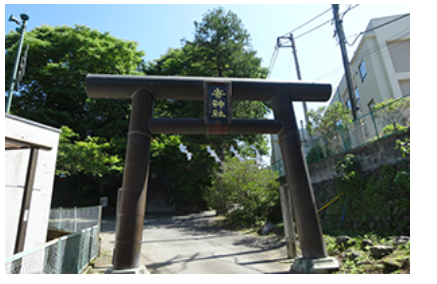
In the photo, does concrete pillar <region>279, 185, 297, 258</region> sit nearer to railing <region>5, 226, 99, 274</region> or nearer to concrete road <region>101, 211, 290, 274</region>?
concrete road <region>101, 211, 290, 274</region>

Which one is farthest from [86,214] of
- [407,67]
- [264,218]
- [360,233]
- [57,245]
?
[407,67]

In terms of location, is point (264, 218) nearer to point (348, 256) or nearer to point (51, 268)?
point (348, 256)

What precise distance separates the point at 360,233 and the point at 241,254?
13.1ft

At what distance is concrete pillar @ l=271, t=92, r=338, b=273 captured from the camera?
535cm

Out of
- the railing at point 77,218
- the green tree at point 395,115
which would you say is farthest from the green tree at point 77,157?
the green tree at point 395,115

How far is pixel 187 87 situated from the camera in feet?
21.1

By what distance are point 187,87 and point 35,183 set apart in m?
5.71

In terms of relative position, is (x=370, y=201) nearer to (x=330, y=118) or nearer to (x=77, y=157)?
(x=330, y=118)

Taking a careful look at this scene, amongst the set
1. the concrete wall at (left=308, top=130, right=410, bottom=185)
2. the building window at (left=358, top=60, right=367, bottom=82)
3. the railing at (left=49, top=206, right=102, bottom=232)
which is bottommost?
the railing at (left=49, top=206, right=102, bottom=232)

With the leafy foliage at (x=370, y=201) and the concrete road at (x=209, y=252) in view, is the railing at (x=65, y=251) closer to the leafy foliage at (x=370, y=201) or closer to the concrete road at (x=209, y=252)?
the concrete road at (x=209, y=252)

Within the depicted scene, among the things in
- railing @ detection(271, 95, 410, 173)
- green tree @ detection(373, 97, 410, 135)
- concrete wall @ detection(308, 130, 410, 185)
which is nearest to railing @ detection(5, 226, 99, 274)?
concrete wall @ detection(308, 130, 410, 185)

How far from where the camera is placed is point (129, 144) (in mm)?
5781

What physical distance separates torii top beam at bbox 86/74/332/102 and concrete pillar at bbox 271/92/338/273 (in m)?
0.35

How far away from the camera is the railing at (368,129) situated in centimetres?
873
